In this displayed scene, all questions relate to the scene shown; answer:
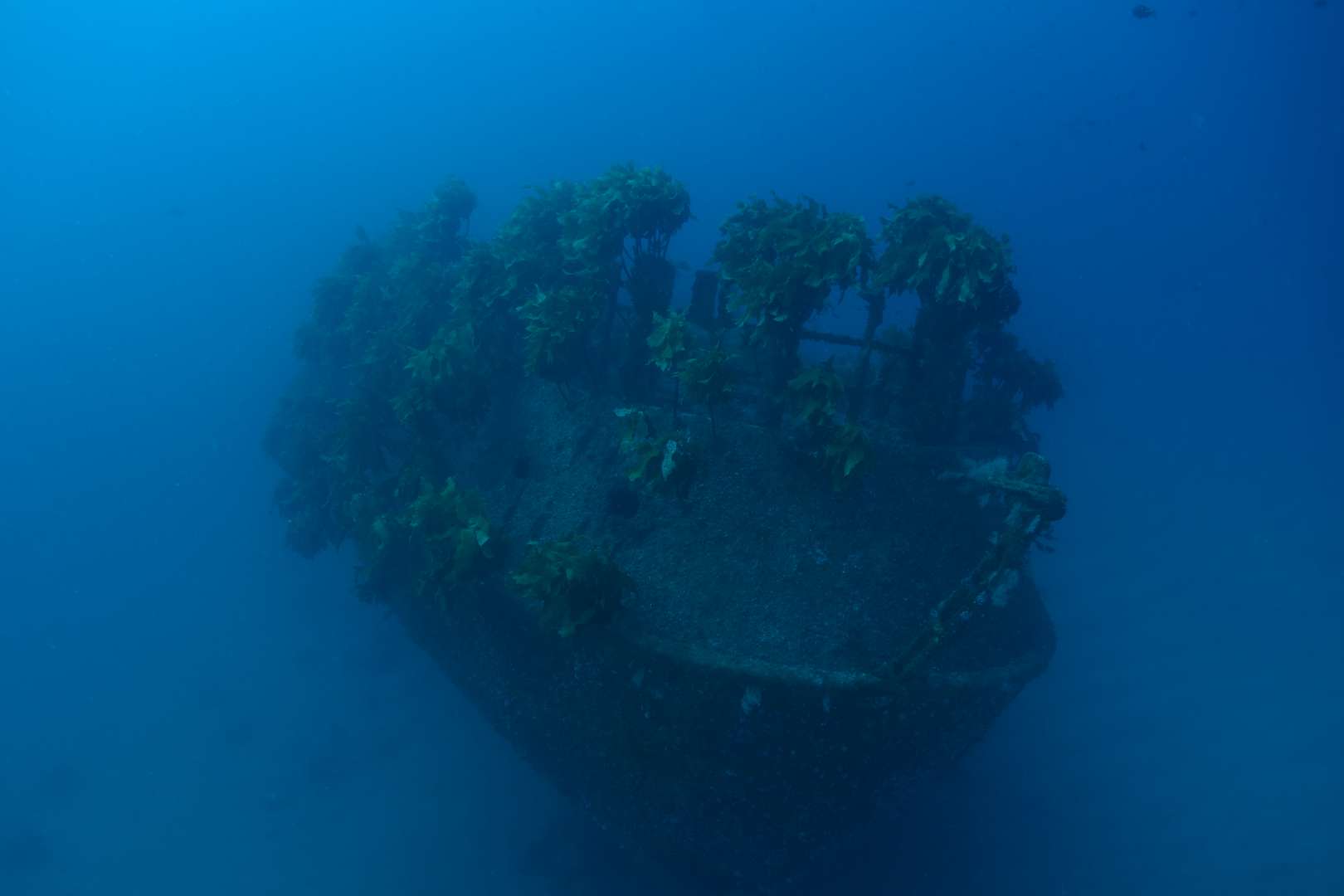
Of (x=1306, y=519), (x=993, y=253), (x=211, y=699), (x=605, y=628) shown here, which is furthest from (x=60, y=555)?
(x=1306, y=519)

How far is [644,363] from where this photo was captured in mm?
14180

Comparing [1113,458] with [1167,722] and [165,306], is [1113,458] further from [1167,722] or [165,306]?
[165,306]

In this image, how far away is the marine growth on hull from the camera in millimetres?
10258

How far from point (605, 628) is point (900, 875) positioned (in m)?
11.6

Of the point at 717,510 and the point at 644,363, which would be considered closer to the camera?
the point at 717,510

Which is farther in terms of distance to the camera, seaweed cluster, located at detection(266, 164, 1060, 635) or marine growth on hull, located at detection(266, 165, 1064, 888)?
seaweed cluster, located at detection(266, 164, 1060, 635)

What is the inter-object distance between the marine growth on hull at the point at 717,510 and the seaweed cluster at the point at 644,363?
0.06 m

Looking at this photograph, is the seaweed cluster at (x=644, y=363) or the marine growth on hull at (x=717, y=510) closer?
the marine growth on hull at (x=717, y=510)

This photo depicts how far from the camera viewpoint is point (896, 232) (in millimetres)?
13281

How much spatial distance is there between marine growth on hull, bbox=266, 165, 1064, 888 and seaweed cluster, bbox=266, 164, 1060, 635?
0.06 m

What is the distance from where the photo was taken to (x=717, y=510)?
11.8 meters

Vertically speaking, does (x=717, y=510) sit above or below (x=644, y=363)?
below

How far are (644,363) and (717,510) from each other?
4.03 m

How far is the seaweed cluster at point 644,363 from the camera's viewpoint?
11.2 meters
